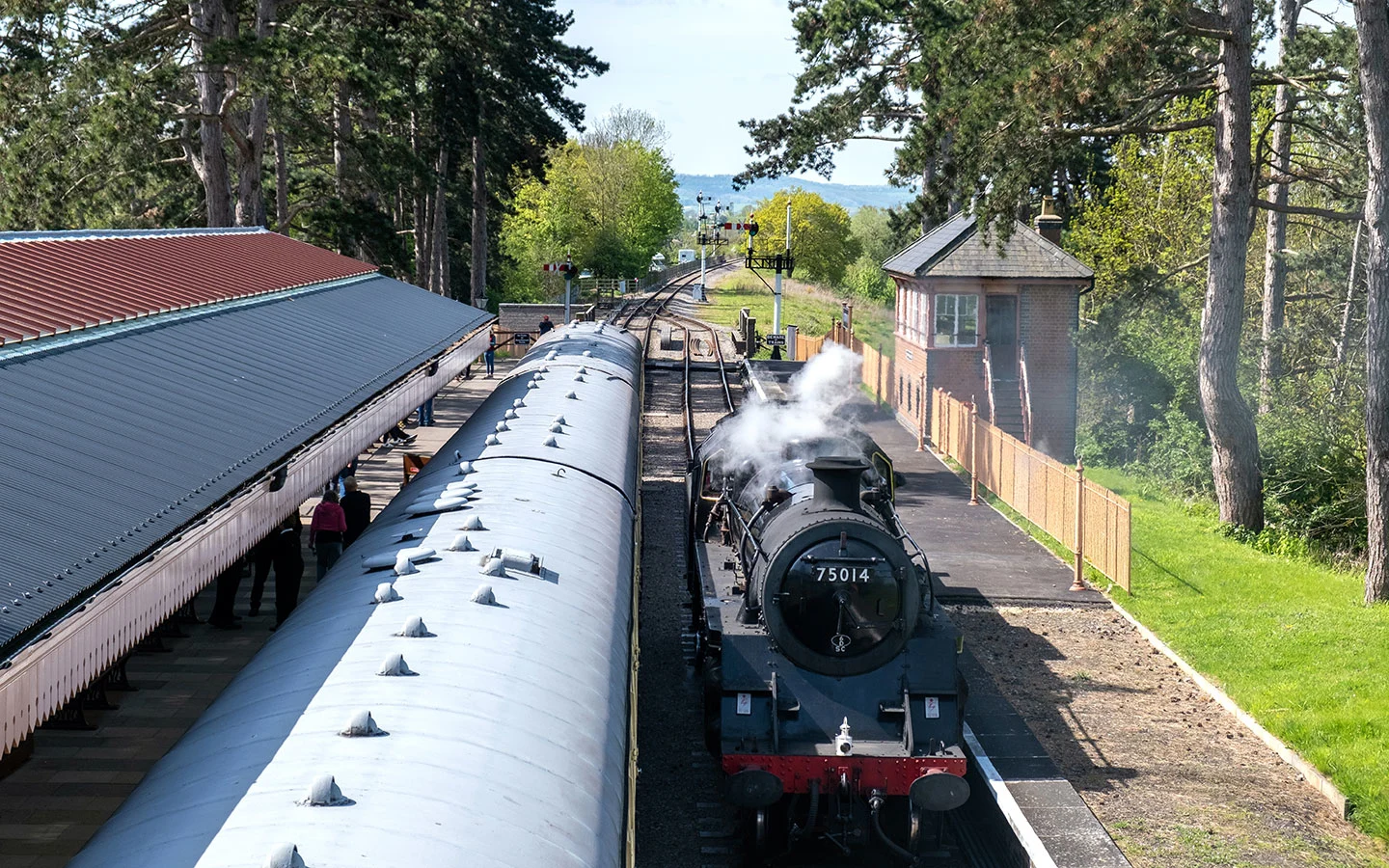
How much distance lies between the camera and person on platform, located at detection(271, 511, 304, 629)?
1448cm

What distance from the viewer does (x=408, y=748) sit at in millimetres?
5879

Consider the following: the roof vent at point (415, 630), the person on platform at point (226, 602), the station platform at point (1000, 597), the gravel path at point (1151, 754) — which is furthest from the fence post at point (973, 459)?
the roof vent at point (415, 630)

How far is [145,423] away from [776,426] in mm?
6260

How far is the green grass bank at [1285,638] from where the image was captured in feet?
40.1

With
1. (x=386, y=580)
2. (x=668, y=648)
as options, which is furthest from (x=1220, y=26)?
(x=386, y=580)

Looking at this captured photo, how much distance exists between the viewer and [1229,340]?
22453mm

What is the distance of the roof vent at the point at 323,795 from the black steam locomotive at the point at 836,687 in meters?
4.95

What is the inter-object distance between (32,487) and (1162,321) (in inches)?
1264

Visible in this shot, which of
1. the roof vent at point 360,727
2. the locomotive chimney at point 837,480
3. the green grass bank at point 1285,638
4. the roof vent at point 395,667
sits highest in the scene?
the locomotive chimney at point 837,480

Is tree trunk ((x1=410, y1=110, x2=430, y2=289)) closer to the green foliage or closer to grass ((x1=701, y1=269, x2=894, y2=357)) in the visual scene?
grass ((x1=701, y1=269, x2=894, y2=357))

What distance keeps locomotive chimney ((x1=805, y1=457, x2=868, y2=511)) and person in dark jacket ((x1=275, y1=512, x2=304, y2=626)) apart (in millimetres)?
6637

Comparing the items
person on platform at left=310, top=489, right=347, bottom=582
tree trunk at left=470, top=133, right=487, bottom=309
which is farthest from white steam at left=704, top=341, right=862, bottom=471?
tree trunk at left=470, top=133, right=487, bottom=309

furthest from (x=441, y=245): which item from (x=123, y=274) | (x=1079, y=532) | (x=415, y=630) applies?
(x=415, y=630)

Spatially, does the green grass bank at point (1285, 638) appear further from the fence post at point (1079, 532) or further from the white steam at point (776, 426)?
the white steam at point (776, 426)
